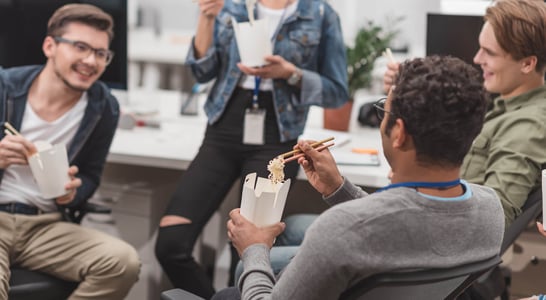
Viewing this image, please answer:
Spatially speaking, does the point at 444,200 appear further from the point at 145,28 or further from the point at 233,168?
the point at 145,28

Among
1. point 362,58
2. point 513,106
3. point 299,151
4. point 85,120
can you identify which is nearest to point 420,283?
point 299,151

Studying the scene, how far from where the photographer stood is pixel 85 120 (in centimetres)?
254

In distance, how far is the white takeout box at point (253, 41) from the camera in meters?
2.42

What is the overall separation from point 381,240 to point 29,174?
4.99 feet

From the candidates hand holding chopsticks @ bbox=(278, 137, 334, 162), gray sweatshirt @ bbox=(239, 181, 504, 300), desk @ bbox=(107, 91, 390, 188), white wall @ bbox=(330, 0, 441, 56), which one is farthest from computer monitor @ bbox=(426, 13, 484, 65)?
white wall @ bbox=(330, 0, 441, 56)

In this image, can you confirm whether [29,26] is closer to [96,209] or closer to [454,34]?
[96,209]

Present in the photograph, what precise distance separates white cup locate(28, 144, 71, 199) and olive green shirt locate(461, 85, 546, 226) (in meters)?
1.21

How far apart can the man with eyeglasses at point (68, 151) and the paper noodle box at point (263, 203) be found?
2.92ft

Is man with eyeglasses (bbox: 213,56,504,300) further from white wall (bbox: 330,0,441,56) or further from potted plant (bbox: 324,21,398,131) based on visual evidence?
white wall (bbox: 330,0,441,56)

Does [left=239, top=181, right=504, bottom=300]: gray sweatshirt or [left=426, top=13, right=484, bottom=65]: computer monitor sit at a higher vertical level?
[left=426, top=13, right=484, bottom=65]: computer monitor

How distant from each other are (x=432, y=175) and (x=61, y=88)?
1526 mm

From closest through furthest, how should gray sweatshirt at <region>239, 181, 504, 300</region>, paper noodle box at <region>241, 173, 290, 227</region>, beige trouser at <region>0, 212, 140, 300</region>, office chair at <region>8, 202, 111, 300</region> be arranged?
gray sweatshirt at <region>239, 181, 504, 300</region>
paper noodle box at <region>241, 173, 290, 227</region>
office chair at <region>8, 202, 111, 300</region>
beige trouser at <region>0, 212, 140, 300</region>

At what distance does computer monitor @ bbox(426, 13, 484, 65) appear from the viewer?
292 cm

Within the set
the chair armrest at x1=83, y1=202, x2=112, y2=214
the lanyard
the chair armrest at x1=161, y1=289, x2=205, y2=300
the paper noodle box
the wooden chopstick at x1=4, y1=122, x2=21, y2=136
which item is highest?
the lanyard
